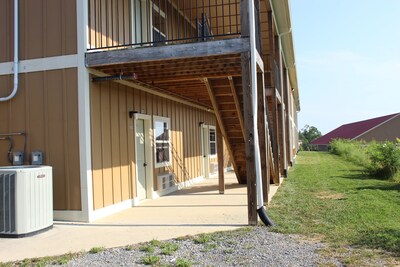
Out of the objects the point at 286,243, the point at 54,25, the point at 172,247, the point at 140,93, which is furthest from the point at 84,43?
the point at 286,243

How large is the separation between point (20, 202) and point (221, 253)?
3.25 meters

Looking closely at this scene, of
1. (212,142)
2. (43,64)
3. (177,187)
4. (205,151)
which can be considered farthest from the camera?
(212,142)

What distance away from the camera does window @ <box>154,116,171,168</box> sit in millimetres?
10328

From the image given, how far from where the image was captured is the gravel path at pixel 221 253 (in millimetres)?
4516

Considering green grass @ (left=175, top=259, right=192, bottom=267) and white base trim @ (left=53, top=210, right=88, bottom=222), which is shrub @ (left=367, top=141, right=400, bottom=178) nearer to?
white base trim @ (left=53, top=210, right=88, bottom=222)

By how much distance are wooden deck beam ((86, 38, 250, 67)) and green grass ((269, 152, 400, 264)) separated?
300 cm

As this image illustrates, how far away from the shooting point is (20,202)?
237 inches

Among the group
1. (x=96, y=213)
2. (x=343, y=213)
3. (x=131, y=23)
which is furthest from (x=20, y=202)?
(x=343, y=213)

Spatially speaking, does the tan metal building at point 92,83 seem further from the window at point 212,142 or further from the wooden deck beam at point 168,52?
the window at point 212,142

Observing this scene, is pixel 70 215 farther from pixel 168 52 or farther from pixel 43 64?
pixel 168 52

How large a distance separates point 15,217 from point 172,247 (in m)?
2.65

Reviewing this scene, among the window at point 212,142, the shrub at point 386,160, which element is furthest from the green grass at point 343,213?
the window at point 212,142

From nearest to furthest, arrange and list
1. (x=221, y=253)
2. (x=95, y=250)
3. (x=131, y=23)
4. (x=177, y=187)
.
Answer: (x=221, y=253) → (x=95, y=250) → (x=131, y=23) → (x=177, y=187)

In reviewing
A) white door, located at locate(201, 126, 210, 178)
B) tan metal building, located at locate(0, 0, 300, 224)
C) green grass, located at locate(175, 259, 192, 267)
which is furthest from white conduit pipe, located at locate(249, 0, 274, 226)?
white door, located at locate(201, 126, 210, 178)
